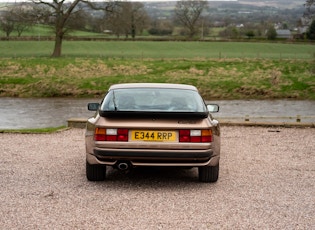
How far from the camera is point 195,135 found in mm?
8266

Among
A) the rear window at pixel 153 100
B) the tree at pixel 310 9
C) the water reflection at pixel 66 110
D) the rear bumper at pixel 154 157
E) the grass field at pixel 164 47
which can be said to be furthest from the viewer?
the grass field at pixel 164 47

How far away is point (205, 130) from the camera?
8.30 m

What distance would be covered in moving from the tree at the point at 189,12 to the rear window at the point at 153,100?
3696 inches

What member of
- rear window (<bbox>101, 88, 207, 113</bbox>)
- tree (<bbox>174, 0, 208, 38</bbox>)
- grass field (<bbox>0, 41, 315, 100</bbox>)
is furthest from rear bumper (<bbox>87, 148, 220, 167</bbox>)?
tree (<bbox>174, 0, 208, 38</bbox>)

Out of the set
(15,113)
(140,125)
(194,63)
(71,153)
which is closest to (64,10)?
(194,63)

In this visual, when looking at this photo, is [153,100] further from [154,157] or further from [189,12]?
[189,12]

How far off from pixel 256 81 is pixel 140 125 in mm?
28318

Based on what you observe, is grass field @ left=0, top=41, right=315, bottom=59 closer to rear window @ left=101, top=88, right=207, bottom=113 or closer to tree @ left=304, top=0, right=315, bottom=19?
tree @ left=304, top=0, right=315, bottom=19

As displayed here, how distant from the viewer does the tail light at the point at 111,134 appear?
8.23m

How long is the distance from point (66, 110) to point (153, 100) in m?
18.6

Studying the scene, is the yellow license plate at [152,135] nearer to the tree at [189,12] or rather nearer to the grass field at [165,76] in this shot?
the grass field at [165,76]

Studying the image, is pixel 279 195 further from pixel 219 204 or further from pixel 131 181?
pixel 131 181

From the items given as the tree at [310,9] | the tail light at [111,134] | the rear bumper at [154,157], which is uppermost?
the tree at [310,9]

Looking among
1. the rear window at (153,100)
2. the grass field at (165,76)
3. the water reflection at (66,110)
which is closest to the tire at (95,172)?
the rear window at (153,100)
